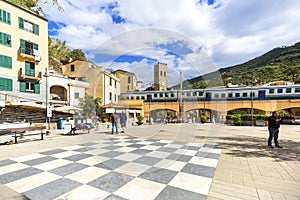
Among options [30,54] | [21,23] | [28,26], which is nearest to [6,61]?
[30,54]

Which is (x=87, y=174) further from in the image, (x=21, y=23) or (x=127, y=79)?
(x=21, y=23)

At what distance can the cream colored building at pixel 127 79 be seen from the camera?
14.8 feet

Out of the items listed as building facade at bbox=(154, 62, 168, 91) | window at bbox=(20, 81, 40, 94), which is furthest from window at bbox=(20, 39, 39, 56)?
building facade at bbox=(154, 62, 168, 91)

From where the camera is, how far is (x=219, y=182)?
347cm

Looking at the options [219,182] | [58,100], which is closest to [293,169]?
[219,182]

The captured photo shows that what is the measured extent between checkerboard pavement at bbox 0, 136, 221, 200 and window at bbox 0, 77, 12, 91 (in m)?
14.8

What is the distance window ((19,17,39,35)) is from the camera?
57.9ft

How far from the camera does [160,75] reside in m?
4.31

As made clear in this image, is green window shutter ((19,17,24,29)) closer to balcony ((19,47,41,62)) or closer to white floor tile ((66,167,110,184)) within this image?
balcony ((19,47,41,62))

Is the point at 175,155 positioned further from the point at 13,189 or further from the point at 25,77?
the point at 25,77

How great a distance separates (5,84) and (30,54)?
14.9 ft

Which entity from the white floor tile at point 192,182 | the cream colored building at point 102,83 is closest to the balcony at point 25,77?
the cream colored building at point 102,83

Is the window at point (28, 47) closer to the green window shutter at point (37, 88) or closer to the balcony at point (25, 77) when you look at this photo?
the balcony at point (25, 77)

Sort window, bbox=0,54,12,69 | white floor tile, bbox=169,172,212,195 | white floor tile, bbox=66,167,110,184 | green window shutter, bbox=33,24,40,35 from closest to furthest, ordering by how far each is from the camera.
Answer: white floor tile, bbox=169,172,212,195 → white floor tile, bbox=66,167,110,184 → window, bbox=0,54,12,69 → green window shutter, bbox=33,24,40,35
